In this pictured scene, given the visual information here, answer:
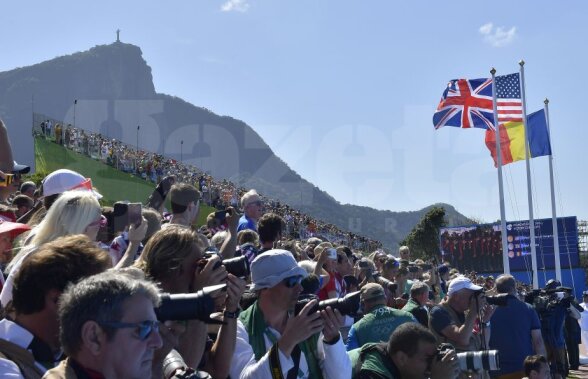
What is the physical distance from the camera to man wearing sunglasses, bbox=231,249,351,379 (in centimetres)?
363

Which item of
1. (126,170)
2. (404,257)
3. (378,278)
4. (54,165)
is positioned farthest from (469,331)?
(126,170)

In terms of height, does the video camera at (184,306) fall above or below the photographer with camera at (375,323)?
above

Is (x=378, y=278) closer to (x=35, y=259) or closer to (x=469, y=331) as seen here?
(x=469, y=331)

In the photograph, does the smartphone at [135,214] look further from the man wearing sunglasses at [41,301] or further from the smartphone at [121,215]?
the man wearing sunglasses at [41,301]

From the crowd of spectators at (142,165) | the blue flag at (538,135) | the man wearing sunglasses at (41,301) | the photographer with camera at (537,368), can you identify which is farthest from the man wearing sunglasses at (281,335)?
the crowd of spectators at (142,165)

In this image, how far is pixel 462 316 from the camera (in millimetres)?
7250

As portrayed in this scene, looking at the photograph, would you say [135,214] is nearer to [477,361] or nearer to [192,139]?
[477,361]

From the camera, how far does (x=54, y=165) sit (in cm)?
2222

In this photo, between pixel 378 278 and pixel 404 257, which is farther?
pixel 404 257

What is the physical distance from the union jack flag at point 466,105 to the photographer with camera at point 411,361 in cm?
1665

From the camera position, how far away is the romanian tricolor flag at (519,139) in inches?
877

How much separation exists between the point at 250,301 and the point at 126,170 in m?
22.2

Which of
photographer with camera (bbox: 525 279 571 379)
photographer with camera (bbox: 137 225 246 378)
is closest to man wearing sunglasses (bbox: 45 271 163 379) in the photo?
photographer with camera (bbox: 137 225 246 378)

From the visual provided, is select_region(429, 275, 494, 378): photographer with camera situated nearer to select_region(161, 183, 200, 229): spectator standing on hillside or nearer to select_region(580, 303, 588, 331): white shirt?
select_region(161, 183, 200, 229): spectator standing on hillside
